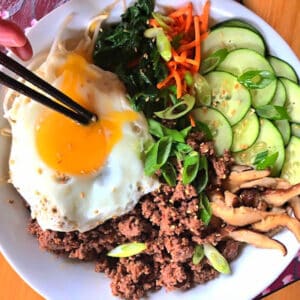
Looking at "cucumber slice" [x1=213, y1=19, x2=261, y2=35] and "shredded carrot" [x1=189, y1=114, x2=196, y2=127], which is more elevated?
"cucumber slice" [x1=213, y1=19, x2=261, y2=35]

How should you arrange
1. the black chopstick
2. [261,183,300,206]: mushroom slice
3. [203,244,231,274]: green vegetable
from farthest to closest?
1. [203,244,231,274]: green vegetable
2. [261,183,300,206]: mushroom slice
3. the black chopstick

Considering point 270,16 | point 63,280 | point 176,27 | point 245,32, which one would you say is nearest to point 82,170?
point 63,280

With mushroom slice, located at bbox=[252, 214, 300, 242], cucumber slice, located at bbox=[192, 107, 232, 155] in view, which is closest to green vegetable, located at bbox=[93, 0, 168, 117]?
cucumber slice, located at bbox=[192, 107, 232, 155]

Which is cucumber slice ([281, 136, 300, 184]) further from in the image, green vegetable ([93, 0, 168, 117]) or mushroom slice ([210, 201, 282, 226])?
green vegetable ([93, 0, 168, 117])

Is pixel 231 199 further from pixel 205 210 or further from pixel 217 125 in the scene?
pixel 217 125

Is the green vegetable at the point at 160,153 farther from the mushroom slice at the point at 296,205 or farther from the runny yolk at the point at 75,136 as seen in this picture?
the mushroom slice at the point at 296,205

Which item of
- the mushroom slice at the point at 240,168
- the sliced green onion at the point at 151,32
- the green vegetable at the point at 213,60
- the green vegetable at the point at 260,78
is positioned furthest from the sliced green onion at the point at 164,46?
the mushroom slice at the point at 240,168

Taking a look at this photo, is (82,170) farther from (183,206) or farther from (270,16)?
(270,16)
